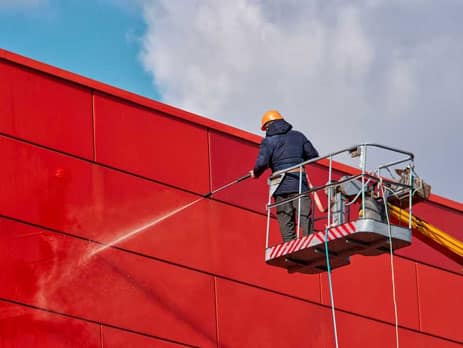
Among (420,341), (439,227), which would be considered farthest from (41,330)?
(439,227)

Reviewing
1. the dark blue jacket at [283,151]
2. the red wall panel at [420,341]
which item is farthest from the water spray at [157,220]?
the red wall panel at [420,341]

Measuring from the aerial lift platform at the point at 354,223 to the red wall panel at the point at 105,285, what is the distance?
8.65 feet

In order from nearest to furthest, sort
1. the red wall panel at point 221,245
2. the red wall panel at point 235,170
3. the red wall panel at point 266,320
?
the red wall panel at point 221,245 < the red wall panel at point 266,320 < the red wall panel at point 235,170

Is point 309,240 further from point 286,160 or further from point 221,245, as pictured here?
point 221,245

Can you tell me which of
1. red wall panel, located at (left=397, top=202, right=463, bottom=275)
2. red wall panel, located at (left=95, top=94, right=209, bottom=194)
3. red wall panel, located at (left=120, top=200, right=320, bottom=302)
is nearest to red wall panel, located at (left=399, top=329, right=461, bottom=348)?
red wall panel, located at (left=397, top=202, right=463, bottom=275)

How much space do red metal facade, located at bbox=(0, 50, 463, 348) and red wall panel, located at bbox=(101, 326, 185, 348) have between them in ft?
0.07

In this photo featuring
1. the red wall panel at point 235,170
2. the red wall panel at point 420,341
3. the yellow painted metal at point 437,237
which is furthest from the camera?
the red wall panel at point 420,341

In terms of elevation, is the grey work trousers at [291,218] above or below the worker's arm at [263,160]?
below

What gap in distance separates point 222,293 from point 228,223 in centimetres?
127

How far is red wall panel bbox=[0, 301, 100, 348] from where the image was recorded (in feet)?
59.5

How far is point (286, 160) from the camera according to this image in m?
19.1

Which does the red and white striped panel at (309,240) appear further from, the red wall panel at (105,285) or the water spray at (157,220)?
the red wall panel at (105,285)

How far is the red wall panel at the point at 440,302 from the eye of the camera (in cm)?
2473

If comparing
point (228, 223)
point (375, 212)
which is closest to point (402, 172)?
point (375, 212)
